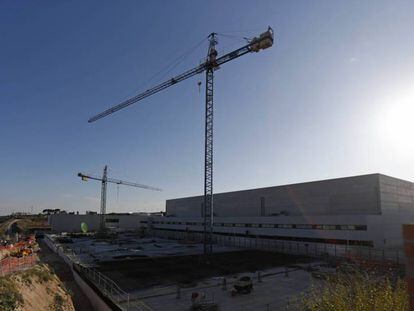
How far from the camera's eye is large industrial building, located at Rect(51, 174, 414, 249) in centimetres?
4856

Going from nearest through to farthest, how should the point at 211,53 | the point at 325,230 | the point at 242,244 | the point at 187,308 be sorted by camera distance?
1. the point at 187,308
2. the point at 325,230
3. the point at 211,53
4. the point at 242,244

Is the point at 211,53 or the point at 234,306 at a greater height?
the point at 211,53

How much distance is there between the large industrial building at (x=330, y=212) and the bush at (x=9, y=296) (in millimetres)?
42554

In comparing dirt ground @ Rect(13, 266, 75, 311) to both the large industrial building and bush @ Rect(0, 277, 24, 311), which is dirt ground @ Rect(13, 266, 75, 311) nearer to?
bush @ Rect(0, 277, 24, 311)

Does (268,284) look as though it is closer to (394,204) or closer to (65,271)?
(65,271)

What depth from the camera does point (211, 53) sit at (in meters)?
64.0

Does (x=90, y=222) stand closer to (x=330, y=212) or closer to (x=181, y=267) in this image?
(x=181, y=267)

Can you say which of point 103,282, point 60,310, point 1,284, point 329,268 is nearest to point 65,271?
point 103,282

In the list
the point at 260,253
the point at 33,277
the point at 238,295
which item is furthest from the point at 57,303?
the point at 260,253

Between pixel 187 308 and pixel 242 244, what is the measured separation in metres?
45.5

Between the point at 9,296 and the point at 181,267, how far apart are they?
24.7 metres

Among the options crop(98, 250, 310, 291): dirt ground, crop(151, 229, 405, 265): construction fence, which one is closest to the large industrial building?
crop(151, 229, 405, 265): construction fence

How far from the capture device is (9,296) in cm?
2127

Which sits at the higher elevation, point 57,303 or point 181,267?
point 181,267
